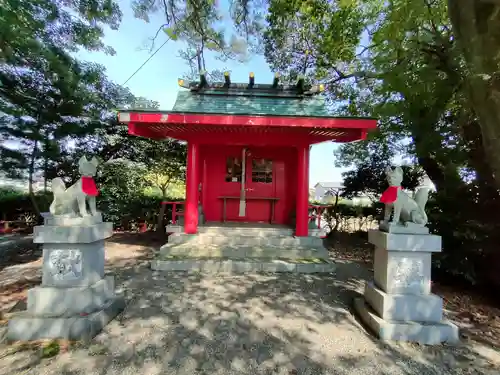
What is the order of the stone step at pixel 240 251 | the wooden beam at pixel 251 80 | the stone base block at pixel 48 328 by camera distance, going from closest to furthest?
the stone base block at pixel 48 328 < the stone step at pixel 240 251 < the wooden beam at pixel 251 80

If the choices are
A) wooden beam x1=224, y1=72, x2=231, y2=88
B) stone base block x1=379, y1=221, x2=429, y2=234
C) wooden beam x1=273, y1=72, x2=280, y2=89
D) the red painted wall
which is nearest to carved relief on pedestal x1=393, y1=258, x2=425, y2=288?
stone base block x1=379, y1=221, x2=429, y2=234

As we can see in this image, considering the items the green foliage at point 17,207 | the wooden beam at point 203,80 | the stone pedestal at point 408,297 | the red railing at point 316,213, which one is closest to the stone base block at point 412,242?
the stone pedestal at point 408,297

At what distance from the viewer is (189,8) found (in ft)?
21.7

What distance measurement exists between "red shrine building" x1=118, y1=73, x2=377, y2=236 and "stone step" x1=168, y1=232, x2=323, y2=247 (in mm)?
181

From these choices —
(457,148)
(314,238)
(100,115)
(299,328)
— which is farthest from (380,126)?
(100,115)

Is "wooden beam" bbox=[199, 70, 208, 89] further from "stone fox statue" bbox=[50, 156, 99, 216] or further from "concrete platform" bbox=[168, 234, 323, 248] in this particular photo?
"stone fox statue" bbox=[50, 156, 99, 216]

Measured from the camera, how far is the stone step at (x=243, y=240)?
578 centimetres

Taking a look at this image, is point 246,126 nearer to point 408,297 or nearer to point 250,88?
point 250,88

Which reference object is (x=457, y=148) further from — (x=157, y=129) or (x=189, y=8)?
(x=189, y=8)

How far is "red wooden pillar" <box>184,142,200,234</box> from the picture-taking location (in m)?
5.84

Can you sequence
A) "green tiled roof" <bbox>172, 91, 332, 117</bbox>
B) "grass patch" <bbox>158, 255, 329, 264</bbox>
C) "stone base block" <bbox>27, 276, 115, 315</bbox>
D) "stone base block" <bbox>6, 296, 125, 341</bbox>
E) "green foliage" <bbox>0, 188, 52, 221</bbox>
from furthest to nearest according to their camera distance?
1. "green foliage" <bbox>0, 188, 52, 221</bbox>
2. "green tiled roof" <bbox>172, 91, 332, 117</bbox>
3. "grass patch" <bbox>158, 255, 329, 264</bbox>
4. "stone base block" <bbox>27, 276, 115, 315</bbox>
5. "stone base block" <bbox>6, 296, 125, 341</bbox>

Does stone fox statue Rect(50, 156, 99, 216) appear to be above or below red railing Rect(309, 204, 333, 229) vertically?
above

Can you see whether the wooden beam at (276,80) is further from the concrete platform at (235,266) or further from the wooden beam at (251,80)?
the concrete platform at (235,266)

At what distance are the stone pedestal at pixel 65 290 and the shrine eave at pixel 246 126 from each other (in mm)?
2579
